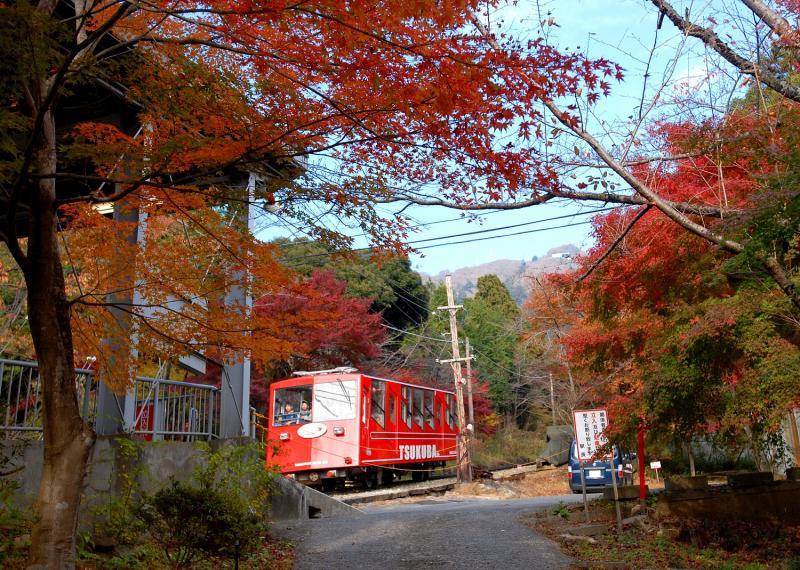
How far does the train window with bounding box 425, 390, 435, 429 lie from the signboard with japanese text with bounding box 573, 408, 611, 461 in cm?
1339

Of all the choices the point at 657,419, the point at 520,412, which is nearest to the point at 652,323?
the point at 657,419

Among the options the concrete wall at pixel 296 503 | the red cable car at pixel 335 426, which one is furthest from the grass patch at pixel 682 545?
the red cable car at pixel 335 426

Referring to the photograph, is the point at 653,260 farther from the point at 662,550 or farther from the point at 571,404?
the point at 571,404

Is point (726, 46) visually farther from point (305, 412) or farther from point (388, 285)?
point (388, 285)

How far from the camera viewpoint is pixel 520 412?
138 feet

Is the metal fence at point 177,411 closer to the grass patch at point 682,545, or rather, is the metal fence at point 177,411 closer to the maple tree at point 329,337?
the grass patch at point 682,545

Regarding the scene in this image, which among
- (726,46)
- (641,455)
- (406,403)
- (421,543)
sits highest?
(726,46)

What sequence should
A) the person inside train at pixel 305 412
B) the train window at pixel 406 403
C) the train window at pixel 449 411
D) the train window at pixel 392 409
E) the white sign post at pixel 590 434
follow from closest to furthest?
the white sign post at pixel 590 434, the person inside train at pixel 305 412, the train window at pixel 392 409, the train window at pixel 406 403, the train window at pixel 449 411

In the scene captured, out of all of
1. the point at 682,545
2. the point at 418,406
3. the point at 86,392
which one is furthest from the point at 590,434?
the point at 418,406

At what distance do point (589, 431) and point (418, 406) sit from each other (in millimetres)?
12724

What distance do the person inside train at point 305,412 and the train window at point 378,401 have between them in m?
1.74

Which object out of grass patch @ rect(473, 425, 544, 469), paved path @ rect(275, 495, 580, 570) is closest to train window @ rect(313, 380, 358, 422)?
paved path @ rect(275, 495, 580, 570)

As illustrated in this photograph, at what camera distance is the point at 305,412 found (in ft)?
64.5

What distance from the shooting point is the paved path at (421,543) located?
326 inches
